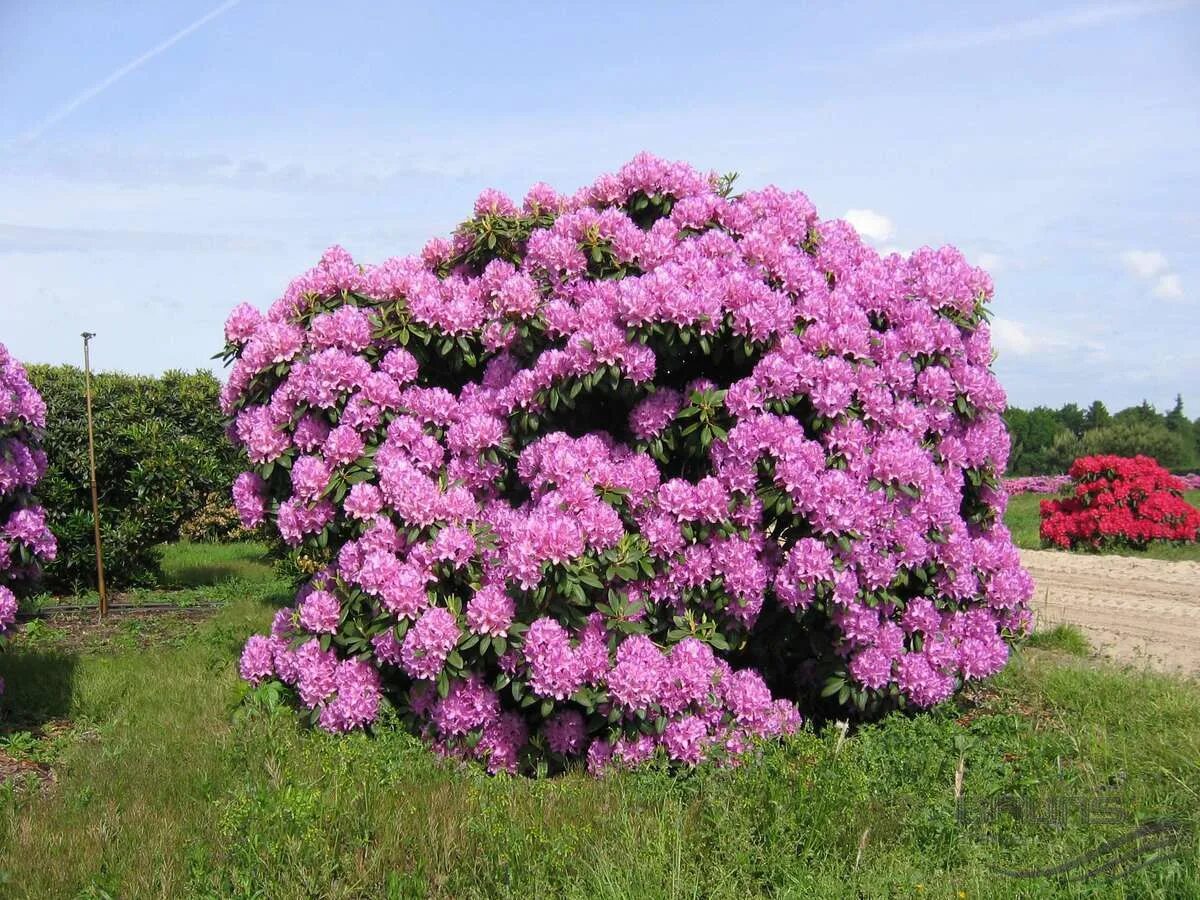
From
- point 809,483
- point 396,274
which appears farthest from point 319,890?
point 396,274

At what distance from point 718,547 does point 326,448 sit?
2248 millimetres

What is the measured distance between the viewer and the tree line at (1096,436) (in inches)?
1363

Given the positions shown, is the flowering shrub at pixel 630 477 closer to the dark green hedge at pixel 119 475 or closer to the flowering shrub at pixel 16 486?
the flowering shrub at pixel 16 486

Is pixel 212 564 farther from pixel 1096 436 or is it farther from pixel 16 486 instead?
pixel 1096 436

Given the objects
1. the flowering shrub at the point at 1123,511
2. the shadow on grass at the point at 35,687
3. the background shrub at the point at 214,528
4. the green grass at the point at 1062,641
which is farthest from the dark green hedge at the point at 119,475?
the flowering shrub at the point at 1123,511

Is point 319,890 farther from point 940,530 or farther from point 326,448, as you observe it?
point 940,530

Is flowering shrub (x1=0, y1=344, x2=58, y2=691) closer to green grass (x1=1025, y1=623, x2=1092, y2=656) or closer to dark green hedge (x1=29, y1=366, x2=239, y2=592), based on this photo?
dark green hedge (x1=29, y1=366, x2=239, y2=592)

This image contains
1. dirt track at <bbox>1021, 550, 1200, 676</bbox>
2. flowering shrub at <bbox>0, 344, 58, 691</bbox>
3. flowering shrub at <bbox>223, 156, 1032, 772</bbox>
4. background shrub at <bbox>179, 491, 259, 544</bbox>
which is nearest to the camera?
flowering shrub at <bbox>223, 156, 1032, 772</bbox>

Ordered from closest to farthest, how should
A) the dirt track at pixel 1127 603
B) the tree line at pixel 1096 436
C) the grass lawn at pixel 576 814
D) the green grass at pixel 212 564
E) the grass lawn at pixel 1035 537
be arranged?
1. the grass lawn at pixel 576 814
2. the dirt track at pixel 1127 603
3. the green grass at pixel 212 564
4. the grass lawn at pixel 1035 537
5. the tree line at pixel 1096 436

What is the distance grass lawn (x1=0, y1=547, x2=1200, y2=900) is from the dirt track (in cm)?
297

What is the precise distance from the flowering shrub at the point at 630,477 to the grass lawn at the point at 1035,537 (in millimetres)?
9984

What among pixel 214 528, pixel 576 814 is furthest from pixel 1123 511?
pixel 576 814

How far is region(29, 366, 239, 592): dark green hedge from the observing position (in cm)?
1135

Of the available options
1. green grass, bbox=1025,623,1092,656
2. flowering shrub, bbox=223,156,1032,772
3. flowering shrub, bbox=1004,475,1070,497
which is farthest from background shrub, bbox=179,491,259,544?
flowering shrub, bbox=1004,475,1070,497
